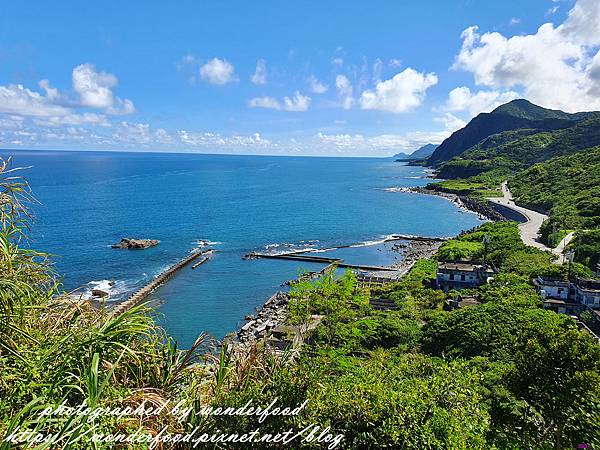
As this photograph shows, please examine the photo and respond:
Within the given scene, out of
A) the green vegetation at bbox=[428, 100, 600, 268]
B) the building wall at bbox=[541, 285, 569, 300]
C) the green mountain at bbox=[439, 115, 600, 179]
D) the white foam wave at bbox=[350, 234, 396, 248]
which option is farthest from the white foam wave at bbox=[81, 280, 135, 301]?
the green mountain at bbox=[439, 115, 600, 179]

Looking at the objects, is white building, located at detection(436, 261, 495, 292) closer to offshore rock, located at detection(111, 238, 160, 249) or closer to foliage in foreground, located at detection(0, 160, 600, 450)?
foliage in foreground, located at detection(0, 160, 600, 450)

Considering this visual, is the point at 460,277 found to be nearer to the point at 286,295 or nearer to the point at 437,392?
the point at 286,295

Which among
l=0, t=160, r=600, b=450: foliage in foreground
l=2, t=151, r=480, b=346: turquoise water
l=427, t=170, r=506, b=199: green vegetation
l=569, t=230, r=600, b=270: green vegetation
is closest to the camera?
l=0, t=160, r=600, b=450: foliage in foreground

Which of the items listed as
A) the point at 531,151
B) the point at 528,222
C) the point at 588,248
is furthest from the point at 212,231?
the point at 531,151

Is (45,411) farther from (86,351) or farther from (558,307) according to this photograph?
(558,307)

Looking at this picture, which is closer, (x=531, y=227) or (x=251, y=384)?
(x=251, y=384)
